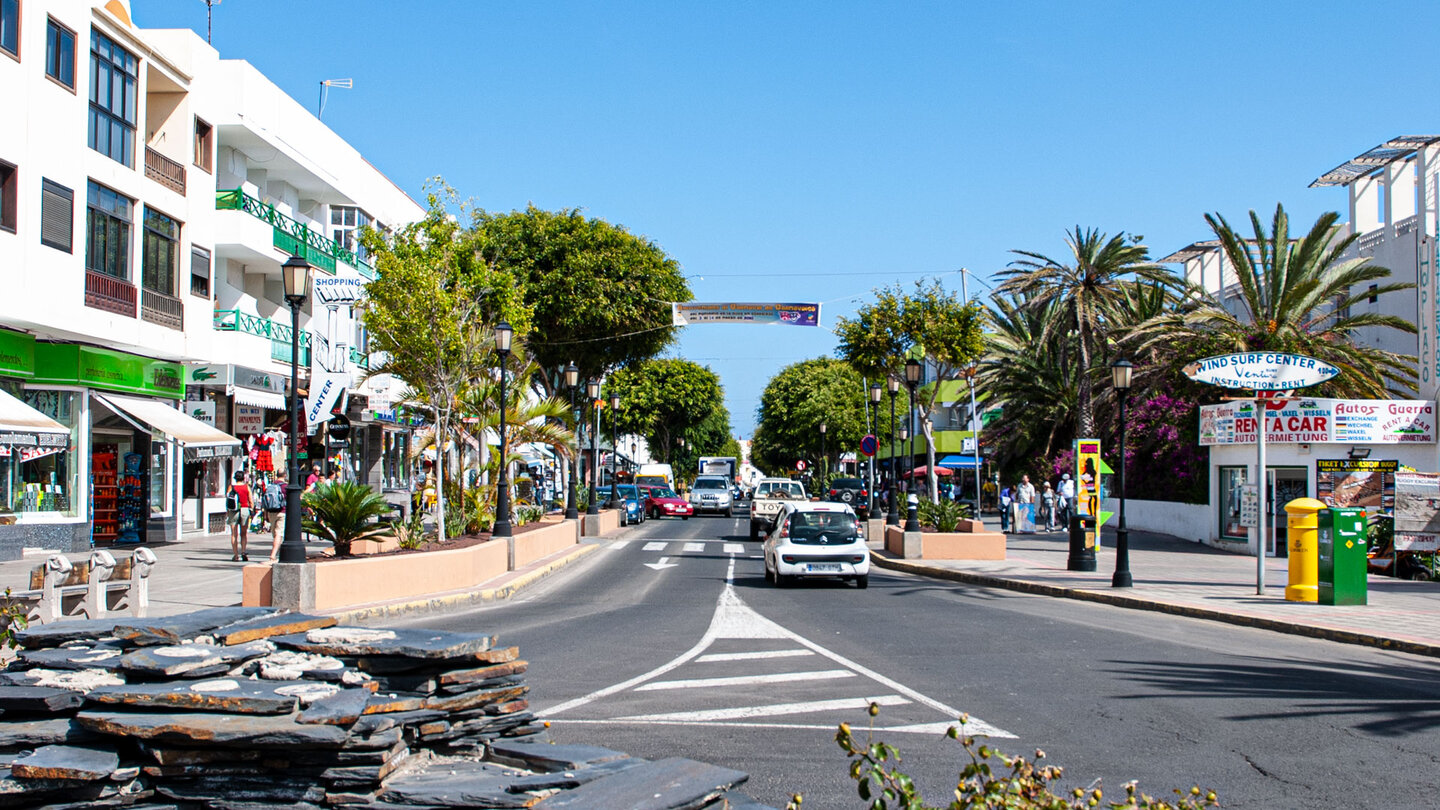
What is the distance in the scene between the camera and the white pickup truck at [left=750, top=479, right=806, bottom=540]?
36.4m

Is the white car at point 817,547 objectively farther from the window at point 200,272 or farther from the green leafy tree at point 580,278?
the green leafy tree at point 580,278

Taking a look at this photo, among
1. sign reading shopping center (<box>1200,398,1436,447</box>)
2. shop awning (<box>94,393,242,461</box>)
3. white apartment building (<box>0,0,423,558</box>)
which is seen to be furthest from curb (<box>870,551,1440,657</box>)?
shop awning (<box>94,393,242,461</box>)

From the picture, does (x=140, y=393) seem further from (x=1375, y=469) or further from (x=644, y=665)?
(x=1375, y=469)

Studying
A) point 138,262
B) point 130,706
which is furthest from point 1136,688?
point 138,262

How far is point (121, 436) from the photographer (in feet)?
87.6

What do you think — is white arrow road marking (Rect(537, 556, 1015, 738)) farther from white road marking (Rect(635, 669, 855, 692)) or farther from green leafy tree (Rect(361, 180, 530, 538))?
green leafy tree (Rect(361, 180, 530, 538))

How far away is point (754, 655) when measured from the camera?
12.0 metres

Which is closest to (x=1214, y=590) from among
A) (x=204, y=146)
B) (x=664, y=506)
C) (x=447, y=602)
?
(x=447, y=602)

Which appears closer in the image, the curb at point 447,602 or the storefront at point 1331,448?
the curb at point 447,602

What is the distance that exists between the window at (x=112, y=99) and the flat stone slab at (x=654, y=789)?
23808mm

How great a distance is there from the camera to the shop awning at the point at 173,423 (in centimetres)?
2447

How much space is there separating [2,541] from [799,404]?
68.1 m

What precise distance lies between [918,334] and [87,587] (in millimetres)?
24071

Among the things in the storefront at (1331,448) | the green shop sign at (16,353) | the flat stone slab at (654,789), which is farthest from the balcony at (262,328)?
the flat stone slab at (654,789)
